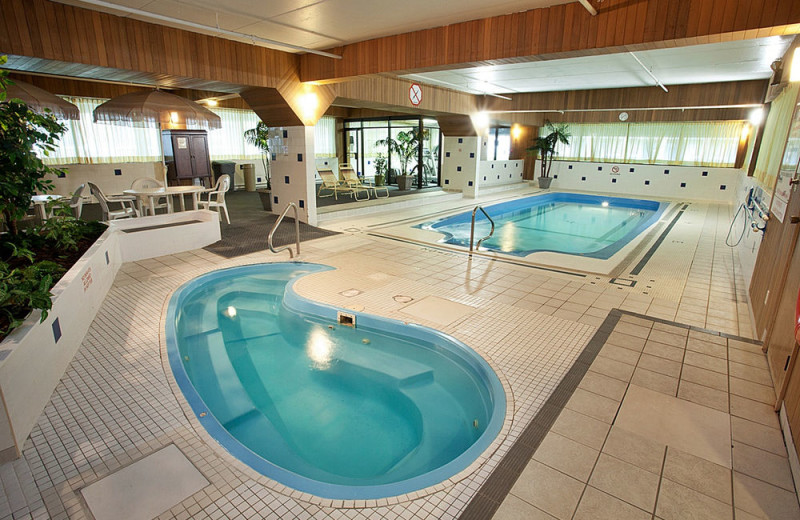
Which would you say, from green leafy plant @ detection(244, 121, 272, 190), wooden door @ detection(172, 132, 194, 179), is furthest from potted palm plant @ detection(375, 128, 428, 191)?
wooden door @ detection(172, 132, 194, 179)

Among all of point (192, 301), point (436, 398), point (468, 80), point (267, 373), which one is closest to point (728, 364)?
point (436, 398)

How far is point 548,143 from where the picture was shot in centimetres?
1302

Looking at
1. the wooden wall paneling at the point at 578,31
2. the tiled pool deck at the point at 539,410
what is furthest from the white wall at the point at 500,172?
the tiled pool deck at the point at 539,410

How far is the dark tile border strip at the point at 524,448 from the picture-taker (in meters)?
1.66

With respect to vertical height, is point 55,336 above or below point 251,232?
above

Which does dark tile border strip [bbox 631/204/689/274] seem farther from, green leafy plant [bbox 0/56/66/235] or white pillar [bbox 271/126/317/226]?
green leafy plant [bbox 0/56/66/235]

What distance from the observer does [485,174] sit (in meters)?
12.5

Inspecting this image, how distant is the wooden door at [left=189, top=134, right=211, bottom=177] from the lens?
1028 cm

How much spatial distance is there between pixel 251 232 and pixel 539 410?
17.8ft

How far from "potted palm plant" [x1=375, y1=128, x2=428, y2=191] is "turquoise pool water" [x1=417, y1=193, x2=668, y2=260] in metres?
2.97

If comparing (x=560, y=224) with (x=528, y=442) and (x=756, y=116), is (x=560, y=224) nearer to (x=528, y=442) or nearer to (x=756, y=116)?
(x=756, y=116)

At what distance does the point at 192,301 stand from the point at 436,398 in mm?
2840

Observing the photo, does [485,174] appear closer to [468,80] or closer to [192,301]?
[468,80]

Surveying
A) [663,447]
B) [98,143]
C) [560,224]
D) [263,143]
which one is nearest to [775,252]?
[663,447]
